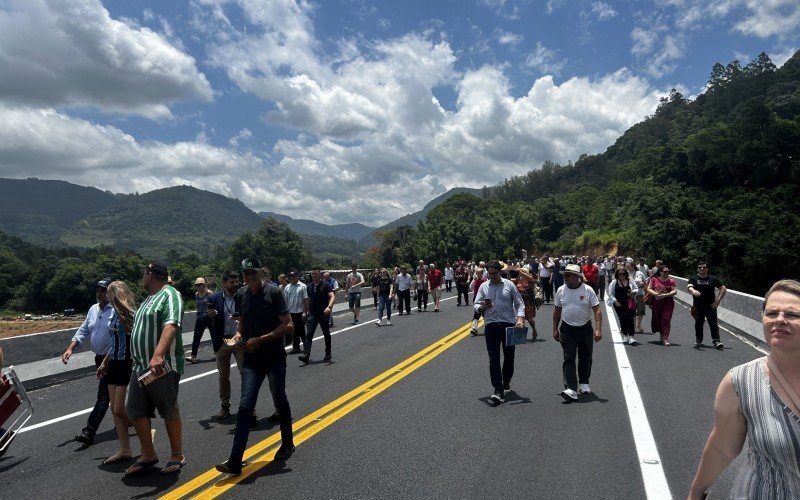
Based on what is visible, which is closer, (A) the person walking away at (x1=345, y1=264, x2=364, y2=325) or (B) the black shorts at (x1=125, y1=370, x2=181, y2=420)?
(B) the black shorts at (x1=125, y1=370, x2=181, y2=420)

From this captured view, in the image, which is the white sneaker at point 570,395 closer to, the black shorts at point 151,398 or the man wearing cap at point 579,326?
the man wearing cap at point 579,326

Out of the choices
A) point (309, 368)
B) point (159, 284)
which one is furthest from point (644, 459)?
point (309, 368)

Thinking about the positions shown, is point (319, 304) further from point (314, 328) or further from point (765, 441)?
point (765, 441)

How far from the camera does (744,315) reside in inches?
539

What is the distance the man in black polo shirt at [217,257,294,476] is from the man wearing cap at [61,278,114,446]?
1717mm

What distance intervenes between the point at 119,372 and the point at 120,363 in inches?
3.5

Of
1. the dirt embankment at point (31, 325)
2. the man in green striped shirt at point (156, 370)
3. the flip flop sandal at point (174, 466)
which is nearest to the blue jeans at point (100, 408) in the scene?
the man in green striped shirt at point (156, 370)

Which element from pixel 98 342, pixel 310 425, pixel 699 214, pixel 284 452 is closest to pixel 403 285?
pixel 310 425

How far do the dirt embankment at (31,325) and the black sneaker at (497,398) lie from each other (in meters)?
80.1

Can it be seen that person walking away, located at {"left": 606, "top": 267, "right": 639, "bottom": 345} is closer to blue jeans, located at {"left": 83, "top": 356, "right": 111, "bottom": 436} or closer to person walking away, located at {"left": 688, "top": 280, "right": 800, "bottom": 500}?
blue jeans, located at {"left": 83, "top": 356, "right": 111, "bottom": 436}

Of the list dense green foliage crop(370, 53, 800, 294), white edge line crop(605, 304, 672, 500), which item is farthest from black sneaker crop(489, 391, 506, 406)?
dense green foliage crop(370, 53, 800, 294)

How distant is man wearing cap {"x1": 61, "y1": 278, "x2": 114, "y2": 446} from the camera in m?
6.10

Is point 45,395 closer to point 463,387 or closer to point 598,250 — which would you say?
point 463,387

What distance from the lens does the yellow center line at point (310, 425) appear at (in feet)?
15.3
